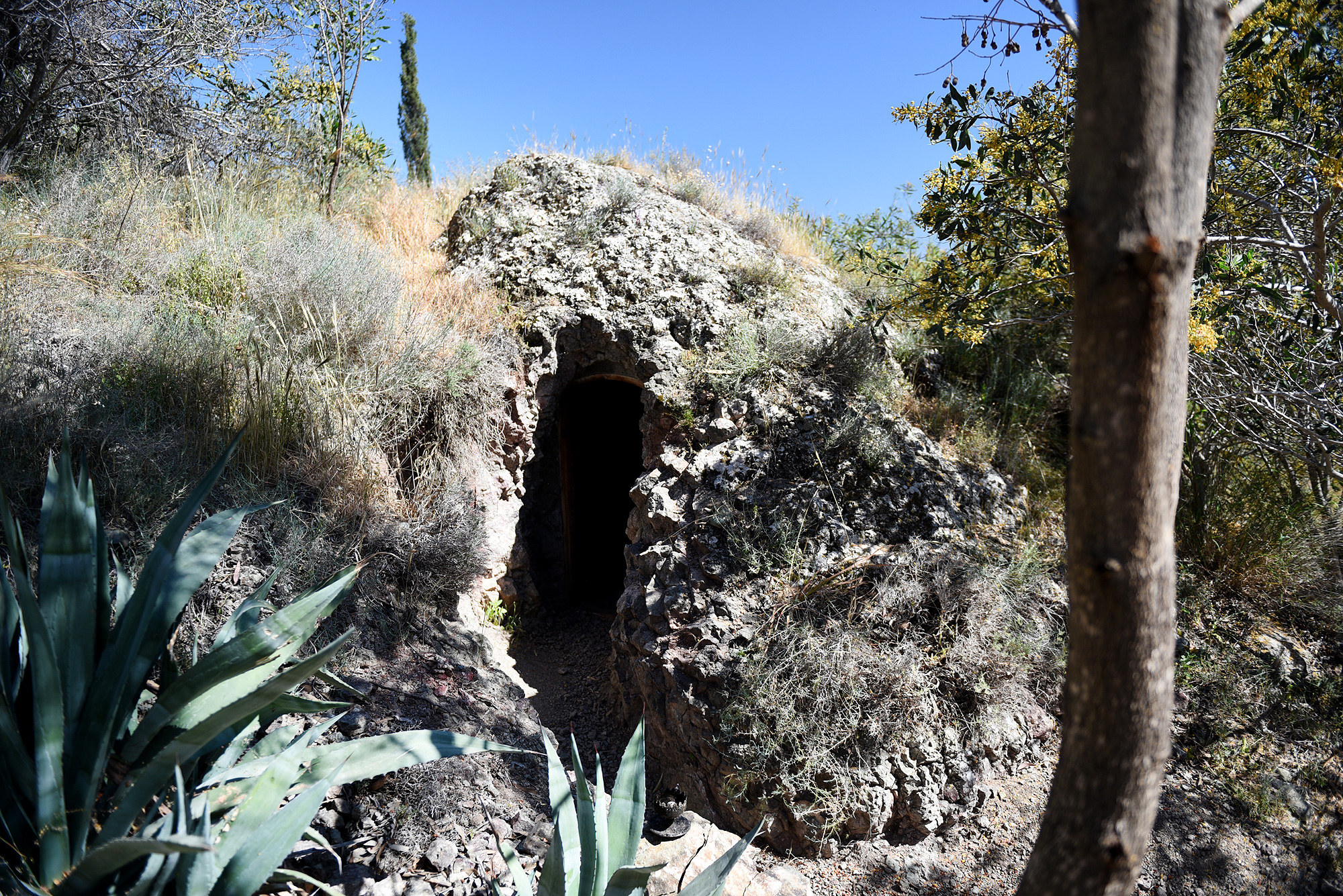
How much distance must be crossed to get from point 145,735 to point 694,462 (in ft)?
11.5

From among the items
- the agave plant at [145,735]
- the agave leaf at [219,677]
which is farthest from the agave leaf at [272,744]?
the agave leaf at [219,677]

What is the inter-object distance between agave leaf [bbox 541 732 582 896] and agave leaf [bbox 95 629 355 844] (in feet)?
2.11

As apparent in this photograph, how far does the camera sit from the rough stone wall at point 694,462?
3.89 metres

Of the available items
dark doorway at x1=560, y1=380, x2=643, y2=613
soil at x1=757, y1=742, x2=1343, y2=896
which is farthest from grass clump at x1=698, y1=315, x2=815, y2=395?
soil at x1=757, y1=742, x2=1343, y2=896

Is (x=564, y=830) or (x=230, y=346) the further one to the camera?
(x=230, y=346)

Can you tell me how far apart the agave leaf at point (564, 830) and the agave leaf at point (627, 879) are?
0.11 m

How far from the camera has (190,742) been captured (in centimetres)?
176

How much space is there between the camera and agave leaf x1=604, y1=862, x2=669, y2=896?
6.08 ft

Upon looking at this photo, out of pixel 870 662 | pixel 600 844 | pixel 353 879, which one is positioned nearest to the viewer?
pixel 600 844

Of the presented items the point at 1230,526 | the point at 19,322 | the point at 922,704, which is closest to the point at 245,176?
the point at 19,322

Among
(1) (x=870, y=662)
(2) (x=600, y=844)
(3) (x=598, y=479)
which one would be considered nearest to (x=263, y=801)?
(2) (x=600, y=844)

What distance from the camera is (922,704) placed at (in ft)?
12.4

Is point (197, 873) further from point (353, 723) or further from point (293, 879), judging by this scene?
point (353, 723)

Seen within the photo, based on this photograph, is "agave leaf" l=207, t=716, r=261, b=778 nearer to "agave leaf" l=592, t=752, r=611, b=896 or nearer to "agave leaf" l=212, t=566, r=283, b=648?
"agave leaf" l=212, t=566, r=283, b=648
